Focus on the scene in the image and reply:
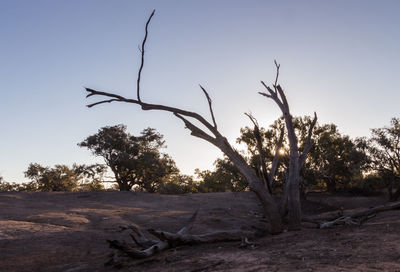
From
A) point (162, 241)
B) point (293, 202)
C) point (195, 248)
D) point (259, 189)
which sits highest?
point (259, 189)

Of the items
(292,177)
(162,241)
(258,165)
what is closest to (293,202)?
(292,177)

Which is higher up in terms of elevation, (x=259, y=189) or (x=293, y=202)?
(x=259, y=189)

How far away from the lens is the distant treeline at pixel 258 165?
24.4m

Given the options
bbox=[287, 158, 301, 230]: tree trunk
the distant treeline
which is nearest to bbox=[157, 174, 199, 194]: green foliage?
the distant treeline

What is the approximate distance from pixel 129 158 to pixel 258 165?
15980mm

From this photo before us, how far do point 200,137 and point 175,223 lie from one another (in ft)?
15.5

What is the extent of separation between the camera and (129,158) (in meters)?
35.2

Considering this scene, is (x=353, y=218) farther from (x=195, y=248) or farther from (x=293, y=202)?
(x=195, y=248)

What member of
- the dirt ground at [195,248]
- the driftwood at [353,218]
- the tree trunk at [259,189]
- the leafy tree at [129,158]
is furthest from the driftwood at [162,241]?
the leafy tree at [129,158]

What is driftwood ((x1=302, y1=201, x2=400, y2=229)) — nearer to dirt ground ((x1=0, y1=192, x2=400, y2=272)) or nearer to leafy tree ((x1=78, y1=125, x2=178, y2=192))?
dirt ground ((x1=0, y1=192, x2=400, y2=272))

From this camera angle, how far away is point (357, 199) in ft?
82.6

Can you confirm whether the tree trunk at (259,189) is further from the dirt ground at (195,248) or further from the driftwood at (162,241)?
the driftwood at (162,241)

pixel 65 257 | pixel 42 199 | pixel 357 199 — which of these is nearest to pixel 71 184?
pixel 42 199

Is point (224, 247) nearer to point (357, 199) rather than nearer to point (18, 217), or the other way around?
point (18, 217)
